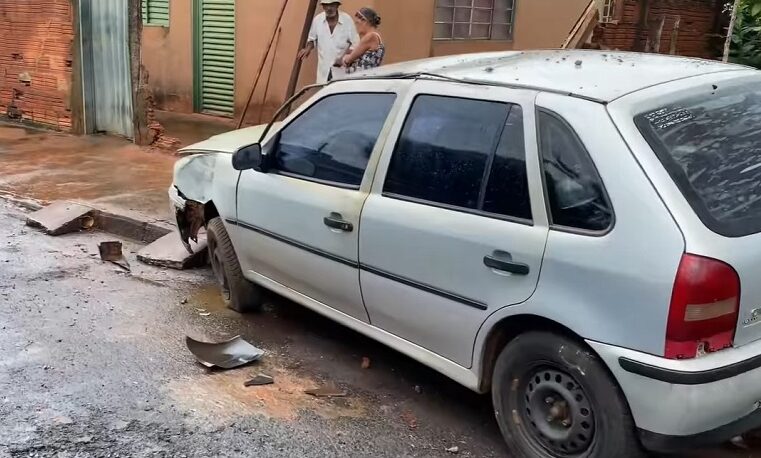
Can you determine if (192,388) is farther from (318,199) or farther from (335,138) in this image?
(335,138)

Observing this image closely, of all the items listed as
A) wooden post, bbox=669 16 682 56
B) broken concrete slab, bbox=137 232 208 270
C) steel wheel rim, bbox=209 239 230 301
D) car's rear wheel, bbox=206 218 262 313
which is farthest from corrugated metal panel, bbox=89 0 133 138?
wooden post, bbox=669 16 682 56

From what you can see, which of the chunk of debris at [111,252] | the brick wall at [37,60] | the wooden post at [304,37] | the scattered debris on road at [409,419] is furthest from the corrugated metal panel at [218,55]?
the scattered debris on road at [409,419]

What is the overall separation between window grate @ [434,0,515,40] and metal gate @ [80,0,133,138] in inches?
165

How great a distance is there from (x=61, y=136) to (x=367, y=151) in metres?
8.47

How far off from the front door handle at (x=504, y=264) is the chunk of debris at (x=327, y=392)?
1312 mm

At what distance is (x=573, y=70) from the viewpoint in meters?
3.47

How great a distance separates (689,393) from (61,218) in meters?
6.09

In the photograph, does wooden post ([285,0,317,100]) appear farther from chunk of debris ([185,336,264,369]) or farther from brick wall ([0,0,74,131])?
chunk of debris ([185,336,264,369])

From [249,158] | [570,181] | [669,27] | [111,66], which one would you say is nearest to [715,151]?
[570,181]

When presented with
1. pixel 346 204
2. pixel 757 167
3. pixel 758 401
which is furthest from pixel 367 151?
pixel 758 401

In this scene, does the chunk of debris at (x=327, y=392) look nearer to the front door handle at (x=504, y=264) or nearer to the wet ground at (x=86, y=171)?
the front door handle at (x=504, y=264)

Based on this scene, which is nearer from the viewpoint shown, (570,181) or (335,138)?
(570,181)

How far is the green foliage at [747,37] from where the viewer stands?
934 cm

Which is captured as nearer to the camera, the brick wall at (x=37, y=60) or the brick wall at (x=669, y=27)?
the brick wall at (x=669, y=27)
